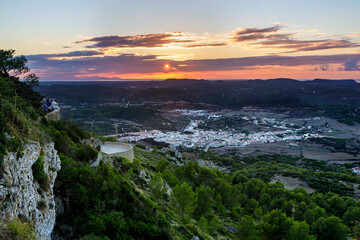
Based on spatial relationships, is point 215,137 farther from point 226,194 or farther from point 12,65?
point 12,65

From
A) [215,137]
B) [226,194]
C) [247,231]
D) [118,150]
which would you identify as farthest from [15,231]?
[215,137]

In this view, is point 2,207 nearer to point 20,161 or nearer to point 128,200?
point 20,161

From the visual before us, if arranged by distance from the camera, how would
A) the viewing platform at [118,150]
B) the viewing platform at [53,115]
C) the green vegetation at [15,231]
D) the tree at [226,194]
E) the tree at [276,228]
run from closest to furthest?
1. the green vegetation at [15,231]
2. the viewing platform at [53,115]
3. the tree at [276,228]
4. the viewing platform at [118,150]
5. the tree at [226,194]

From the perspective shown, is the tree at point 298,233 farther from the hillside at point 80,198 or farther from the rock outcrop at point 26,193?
the rock outcrop at point 26,193

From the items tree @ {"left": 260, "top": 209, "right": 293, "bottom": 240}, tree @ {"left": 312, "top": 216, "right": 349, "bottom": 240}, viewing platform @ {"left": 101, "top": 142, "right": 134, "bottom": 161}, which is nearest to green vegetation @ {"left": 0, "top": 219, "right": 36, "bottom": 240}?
viewing platform @ {"left": 101, "top": 142, "right": 134, "bottom": 161}

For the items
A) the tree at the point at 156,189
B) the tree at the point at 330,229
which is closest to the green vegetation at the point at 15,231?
the tree at the point at 156,189
